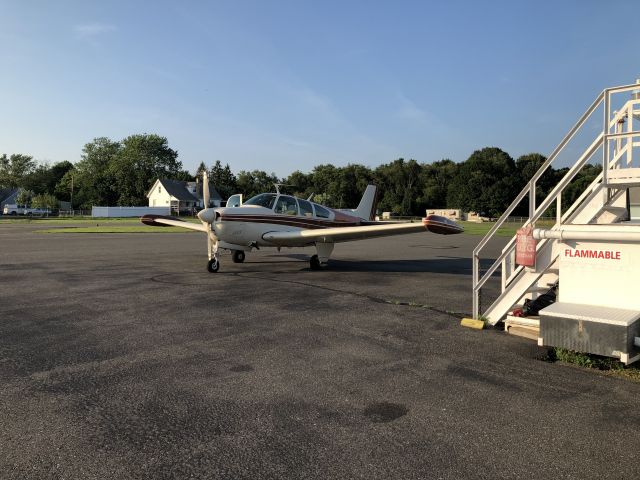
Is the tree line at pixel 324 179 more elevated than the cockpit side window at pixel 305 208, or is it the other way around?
the tree line at pixel 324 179

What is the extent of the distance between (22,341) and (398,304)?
6.27m

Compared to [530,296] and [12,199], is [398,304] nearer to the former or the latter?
[530,296]

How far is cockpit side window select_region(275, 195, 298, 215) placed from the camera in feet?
46.8

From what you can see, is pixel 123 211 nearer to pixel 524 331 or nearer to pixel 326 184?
pixel 326 184

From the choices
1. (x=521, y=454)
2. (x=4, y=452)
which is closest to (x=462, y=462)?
(x=521, y=454)

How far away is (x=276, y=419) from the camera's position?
3689mm

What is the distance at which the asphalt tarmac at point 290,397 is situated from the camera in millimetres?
3053

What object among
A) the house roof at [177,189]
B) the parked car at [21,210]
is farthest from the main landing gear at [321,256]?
the parked car at [21,210]

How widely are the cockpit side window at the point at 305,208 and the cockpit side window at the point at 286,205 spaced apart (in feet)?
0.74

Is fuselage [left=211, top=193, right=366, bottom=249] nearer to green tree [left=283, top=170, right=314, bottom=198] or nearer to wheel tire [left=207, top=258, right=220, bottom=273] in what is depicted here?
wheel tire [left=207, top=258, right=220, bottom=273]

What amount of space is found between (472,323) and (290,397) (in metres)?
3.89

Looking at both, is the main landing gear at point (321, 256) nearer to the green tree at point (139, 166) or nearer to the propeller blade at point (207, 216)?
the propeller blade at point (207, 216)

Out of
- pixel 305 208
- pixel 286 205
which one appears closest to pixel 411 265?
pixel 305 208

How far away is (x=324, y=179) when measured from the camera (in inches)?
4540
